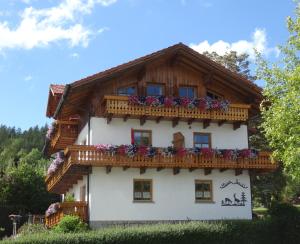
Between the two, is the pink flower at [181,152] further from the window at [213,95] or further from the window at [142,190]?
the window at [213,95]

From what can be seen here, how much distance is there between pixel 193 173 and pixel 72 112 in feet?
26.4

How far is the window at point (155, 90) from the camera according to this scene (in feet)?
100

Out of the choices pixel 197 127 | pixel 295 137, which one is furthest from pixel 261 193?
pixel 295 137

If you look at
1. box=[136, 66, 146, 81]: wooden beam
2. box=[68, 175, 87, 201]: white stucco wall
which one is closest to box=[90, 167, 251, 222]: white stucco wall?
box=[68, 175, 87, 201]: white stucco wall

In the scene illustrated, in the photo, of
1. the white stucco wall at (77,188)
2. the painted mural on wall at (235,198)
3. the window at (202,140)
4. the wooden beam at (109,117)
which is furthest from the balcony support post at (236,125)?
the white stucco wall at (77,188)

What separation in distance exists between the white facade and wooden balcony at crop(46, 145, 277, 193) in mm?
517

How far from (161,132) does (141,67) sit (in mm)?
3679

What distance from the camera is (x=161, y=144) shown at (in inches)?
1188

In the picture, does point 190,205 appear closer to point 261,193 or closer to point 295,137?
point 295,137

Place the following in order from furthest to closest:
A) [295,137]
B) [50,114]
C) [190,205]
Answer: [50,114] < [190,205] < [295,137]

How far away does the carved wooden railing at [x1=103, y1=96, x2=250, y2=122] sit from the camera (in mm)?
28156

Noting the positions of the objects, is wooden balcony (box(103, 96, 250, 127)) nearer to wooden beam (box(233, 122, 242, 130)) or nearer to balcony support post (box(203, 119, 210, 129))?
balcony support post (box(203, 119, 210, 129))

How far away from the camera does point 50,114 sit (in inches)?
1423

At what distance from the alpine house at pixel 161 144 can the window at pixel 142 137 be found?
0.05 meters
